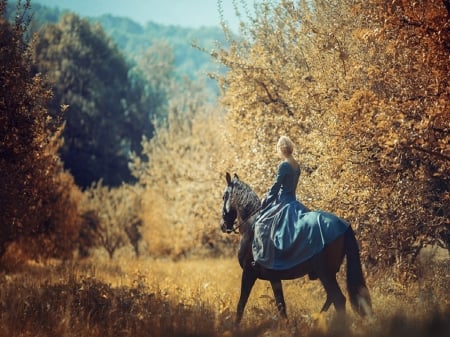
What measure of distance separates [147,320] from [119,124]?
3815cm

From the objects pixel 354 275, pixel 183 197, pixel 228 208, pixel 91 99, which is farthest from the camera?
pixel 91 99

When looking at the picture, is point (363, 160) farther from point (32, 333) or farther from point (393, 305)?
point (32, 333)

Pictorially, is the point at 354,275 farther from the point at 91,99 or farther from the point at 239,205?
the point at 91,99

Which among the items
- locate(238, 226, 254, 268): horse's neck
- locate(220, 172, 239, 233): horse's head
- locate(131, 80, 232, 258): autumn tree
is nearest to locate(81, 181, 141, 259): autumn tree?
locate(131, 80, 232, 258): autumn tree

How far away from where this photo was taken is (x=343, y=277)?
37.6ft

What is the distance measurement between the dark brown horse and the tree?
29.2m

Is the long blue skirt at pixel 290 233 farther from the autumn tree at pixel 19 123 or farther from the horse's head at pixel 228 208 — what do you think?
the autumn tree at pixel 19 123

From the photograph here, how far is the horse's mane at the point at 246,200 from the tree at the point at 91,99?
29048mm

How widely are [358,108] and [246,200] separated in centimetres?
229

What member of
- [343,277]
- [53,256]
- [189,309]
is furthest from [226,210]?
[53,256]

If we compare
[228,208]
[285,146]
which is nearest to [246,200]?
[228,208]

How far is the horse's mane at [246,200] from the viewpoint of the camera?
887cm

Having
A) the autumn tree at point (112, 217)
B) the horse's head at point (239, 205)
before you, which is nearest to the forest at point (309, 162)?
the horse's head at point (239, 205)

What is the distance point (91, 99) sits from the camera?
41312 millimetres
